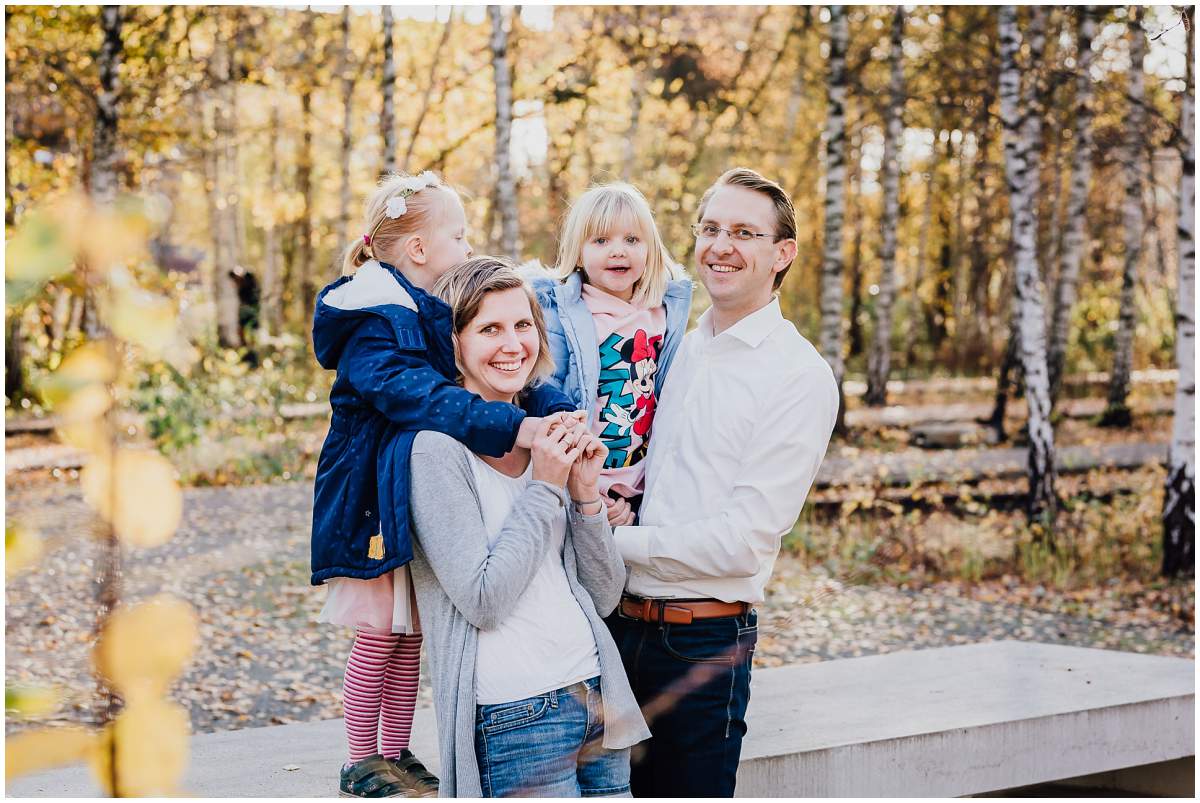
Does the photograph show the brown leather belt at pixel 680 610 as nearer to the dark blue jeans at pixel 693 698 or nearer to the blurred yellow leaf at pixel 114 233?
the dark blue jeans at pixel 693 698

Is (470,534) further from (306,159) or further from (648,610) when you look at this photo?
(306,159)

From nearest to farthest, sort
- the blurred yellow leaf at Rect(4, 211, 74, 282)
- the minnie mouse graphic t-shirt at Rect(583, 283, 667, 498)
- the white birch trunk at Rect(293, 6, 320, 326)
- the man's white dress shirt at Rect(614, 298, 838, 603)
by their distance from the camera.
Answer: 1. the blurred yellow leaf at Rect(4, 211, 74, 282)
2. the man's white dress shirt at Rect(614, 298, 838, 603)
3. the minnie mouse graphic t-shirt at Rect(583, 283, 667, 498)
4. the white birch trunk at Rect(293, 6, 320, 326)

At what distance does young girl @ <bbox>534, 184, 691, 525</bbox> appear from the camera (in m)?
2.89

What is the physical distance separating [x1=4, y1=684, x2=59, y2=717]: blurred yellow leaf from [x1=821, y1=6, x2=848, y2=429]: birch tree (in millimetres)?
11126

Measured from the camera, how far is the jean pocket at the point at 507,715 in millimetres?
2223

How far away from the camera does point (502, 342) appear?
2402mm

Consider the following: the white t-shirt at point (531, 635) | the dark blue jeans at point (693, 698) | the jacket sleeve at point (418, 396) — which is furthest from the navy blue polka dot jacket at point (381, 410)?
the dark blue jeans at point (693, 698)

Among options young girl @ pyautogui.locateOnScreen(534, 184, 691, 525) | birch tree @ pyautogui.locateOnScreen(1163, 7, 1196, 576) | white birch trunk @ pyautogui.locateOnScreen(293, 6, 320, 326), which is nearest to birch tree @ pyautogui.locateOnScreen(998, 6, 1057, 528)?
birch tree @ pyautogui.locateOnScreen(1163, 7, 1196, 576)

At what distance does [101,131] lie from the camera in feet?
30.8

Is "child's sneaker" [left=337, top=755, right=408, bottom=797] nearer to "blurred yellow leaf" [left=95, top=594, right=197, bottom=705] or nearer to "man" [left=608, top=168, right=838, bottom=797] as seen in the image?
"man" [left=608, top=168, right=838, bottom=797]

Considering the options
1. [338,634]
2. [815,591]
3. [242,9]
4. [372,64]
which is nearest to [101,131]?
[338,634]

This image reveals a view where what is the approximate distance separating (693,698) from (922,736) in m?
1.38

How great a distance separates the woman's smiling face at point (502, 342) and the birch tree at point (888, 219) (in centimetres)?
1105

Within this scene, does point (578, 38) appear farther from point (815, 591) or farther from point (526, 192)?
point (815, 591)
